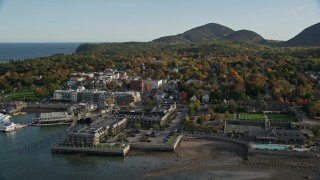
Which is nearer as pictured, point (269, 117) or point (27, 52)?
point (269, 117)

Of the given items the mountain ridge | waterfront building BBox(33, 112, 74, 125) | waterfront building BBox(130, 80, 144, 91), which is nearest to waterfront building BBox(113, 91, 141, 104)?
waterfront building BBox(130, 80, 144, 91)

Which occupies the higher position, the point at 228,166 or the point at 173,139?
the point at 173,139

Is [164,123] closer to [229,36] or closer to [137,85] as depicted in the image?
[137,85]

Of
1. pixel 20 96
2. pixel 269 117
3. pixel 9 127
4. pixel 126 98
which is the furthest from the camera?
pixel 20 96

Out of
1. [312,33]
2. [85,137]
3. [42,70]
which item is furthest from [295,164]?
[312,33]

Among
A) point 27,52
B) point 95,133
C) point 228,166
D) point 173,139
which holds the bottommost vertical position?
point 27,52

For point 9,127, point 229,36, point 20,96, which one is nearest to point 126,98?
point 20,96

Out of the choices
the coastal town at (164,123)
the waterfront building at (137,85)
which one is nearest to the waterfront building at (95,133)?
the coastal town at (164,123)

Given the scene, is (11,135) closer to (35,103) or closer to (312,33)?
(35,103)
